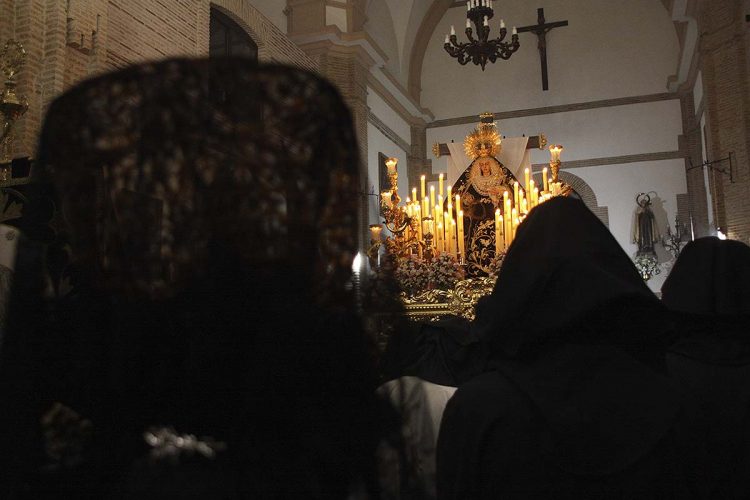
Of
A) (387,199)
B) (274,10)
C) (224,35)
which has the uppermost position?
(274,10)

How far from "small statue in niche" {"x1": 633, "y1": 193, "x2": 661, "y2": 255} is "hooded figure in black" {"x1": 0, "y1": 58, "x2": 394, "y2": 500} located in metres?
16.2

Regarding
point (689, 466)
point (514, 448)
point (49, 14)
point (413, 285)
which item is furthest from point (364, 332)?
point (49, 14)

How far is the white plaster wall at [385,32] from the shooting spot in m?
16.0

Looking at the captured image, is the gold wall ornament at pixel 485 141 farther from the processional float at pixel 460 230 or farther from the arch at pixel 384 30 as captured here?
the arch at pixel 384 30

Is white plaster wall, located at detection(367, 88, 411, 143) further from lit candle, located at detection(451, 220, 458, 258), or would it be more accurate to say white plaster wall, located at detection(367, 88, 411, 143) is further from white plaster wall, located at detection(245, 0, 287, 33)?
lit candle, located at detection(451, 220, 458, 258)

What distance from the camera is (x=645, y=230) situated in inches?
624

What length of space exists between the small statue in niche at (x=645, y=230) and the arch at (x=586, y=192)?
0.79 metres

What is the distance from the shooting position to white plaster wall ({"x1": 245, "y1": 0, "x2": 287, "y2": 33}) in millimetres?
12023

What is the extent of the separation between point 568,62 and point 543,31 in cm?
144

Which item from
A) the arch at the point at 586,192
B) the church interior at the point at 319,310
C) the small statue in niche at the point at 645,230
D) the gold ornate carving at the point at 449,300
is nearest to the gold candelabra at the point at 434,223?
the gold ornate carving at the point at 449,300

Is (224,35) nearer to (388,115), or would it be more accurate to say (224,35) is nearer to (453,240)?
(453,240)

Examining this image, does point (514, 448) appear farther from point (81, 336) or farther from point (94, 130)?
point (94, 130)

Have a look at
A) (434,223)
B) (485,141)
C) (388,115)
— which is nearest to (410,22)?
(388,115)

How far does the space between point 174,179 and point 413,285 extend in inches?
223
